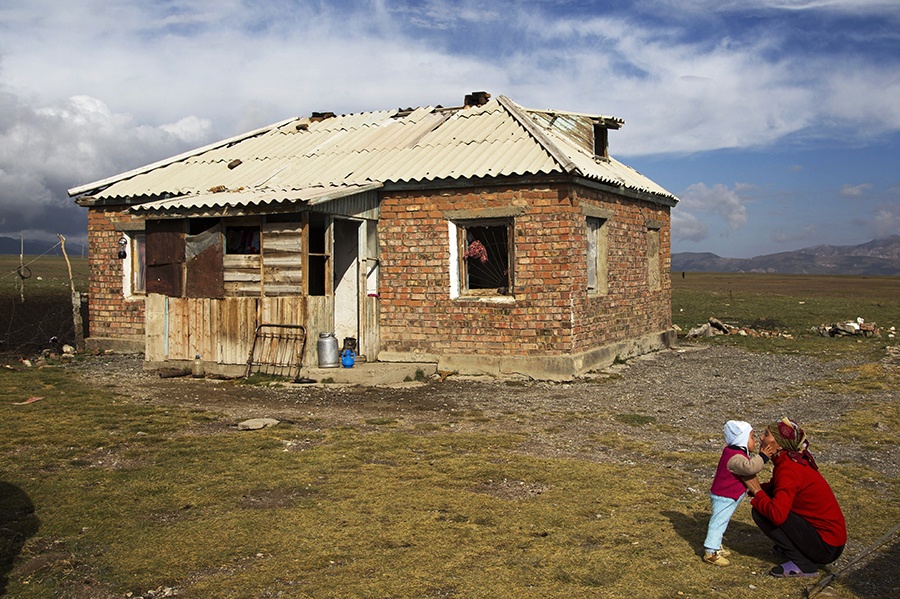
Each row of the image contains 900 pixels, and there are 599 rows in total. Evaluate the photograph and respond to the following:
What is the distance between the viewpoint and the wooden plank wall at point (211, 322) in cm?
1257

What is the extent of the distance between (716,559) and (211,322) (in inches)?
391

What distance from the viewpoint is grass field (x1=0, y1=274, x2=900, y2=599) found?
15.4 ft

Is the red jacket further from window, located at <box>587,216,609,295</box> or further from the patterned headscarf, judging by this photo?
window, located at <box>587,216,609,295</box>

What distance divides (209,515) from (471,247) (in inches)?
328

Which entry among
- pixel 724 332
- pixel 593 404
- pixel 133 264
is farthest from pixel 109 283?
pixel 724 332

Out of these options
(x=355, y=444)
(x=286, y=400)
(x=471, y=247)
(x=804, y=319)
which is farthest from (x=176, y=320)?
(x=804, y=319)

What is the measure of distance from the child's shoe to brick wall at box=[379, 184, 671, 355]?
7960 millimetres

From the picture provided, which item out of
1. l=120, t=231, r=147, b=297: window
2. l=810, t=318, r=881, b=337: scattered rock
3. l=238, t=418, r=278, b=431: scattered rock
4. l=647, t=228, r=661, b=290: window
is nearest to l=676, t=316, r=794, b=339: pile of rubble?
l=810, t=318, r=881, b=337: scattered rock

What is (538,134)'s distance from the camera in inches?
559

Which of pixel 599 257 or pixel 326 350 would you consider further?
pixel 599 257

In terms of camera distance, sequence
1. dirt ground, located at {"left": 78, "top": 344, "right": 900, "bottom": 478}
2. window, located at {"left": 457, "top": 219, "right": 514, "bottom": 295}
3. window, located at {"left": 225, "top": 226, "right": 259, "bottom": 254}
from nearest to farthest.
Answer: dirt ground, located at {"left": 78, "top": 344, "right": 900, "bottom": 478}, window, located at {"left": 225, "top": 226, "right": 259, "bottom": 254}, window, located at {"left": 457, "top": 219, "right": 514, "bottom": 295}

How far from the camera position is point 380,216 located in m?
14.1

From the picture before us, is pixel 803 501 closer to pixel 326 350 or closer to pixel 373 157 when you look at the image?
pixel 326 350

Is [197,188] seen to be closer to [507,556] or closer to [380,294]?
[380,294]
